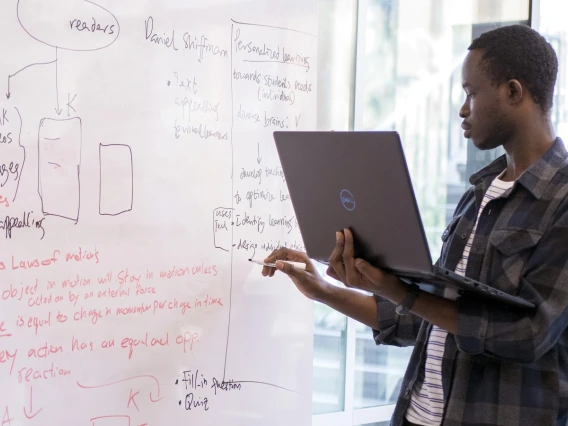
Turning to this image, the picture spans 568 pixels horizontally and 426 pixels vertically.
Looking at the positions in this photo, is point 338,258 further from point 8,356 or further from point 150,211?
point 8,356

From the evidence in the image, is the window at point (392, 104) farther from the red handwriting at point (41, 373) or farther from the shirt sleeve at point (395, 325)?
the red handwriting at point (41, 373)

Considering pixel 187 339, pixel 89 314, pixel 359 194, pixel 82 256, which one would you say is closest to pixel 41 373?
pixel 89 314

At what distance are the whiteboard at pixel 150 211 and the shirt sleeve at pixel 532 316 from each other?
73cm

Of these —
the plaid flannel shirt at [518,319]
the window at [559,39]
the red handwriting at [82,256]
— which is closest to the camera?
the plaid flannel shirt at [518,319]

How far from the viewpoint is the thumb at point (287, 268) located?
1703mm

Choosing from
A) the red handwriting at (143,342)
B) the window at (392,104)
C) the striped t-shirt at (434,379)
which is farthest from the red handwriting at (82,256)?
the window at (392,104)

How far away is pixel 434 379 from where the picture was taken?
60.7 inches

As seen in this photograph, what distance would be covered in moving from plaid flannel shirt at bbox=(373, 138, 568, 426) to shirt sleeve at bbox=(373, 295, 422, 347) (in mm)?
139

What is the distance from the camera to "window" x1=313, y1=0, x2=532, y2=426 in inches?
100

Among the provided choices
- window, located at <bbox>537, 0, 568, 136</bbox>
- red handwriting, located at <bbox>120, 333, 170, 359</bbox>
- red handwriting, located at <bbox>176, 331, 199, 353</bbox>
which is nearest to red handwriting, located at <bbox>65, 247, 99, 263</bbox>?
red handwriting, located at <bbox>120, 333, 170, 359</bbox>

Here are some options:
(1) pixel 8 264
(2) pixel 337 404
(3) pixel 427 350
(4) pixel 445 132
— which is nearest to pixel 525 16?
(4) pixel 445 132

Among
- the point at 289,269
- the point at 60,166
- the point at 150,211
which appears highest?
the point at 60,166

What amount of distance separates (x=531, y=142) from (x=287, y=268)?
24.8 inches

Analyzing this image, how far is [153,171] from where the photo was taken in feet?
5.69
